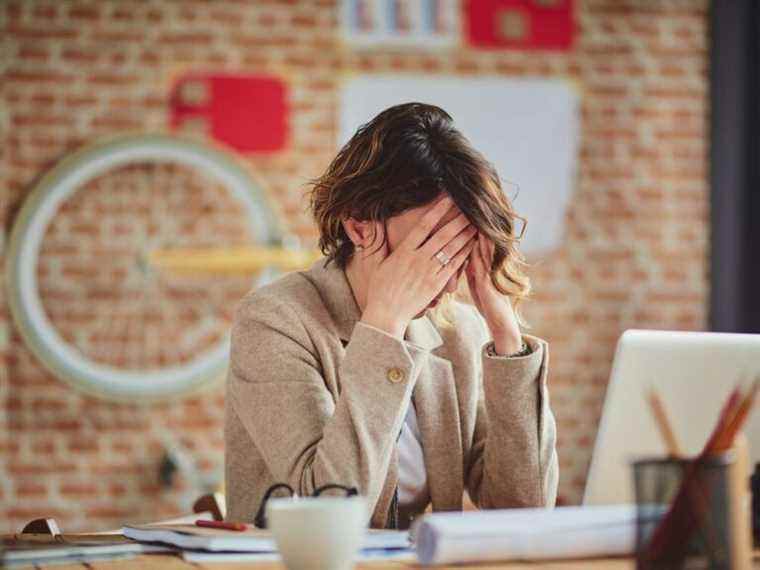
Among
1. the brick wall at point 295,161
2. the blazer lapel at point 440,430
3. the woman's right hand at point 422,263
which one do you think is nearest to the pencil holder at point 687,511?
→ the woman's right hand at point 422,263

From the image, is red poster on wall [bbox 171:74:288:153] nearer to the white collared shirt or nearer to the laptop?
the white collared shirt

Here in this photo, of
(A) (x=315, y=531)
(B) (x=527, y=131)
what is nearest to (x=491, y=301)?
(A) (x=315, y=531)

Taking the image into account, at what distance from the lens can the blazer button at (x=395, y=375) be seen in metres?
1.53

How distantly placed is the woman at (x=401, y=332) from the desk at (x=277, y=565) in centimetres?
30

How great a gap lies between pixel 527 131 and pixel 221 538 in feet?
9.91

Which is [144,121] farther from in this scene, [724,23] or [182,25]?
[724,23]

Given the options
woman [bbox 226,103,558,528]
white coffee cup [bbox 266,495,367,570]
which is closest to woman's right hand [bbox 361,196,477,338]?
woman [bbox 226,103,558,528]

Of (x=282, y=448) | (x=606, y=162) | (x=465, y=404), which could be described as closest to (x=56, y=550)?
(x=282, y=448)

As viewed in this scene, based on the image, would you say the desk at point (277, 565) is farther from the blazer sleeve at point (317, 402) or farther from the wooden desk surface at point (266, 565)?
the blazer sleeve at point (317, 402)

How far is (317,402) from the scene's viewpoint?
1.62 meters

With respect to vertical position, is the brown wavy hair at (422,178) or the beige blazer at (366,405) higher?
the brown wavy hair at (422,178)

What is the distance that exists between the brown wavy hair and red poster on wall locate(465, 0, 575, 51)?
241 cm

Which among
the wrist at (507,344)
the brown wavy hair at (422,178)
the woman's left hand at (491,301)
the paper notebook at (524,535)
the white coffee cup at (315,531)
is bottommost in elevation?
the paper notebook at (524,535)

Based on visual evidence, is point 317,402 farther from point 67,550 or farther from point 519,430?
point 67,550
